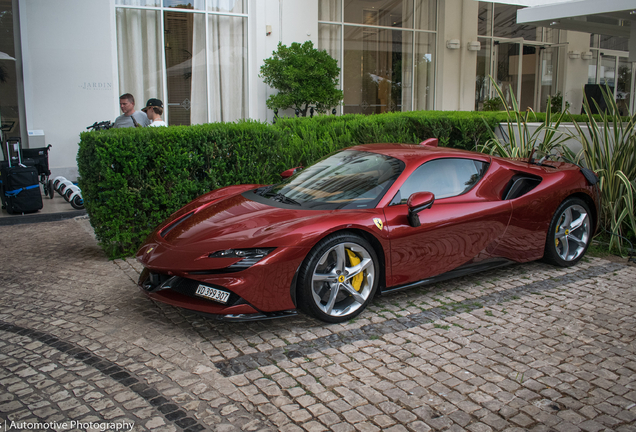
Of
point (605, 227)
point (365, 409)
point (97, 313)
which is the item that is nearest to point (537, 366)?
point (365, 409)

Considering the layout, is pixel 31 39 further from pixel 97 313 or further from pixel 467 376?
pixel 467 376

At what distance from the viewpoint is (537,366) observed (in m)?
3.59

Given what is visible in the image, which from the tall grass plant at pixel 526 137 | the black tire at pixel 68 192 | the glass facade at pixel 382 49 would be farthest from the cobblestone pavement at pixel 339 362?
the glass facade at pixel 382 49

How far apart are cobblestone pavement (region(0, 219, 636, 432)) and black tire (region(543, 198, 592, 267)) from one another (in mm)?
460

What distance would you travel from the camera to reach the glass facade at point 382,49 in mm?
14664

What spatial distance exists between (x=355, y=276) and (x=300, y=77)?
856cm

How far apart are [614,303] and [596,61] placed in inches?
781

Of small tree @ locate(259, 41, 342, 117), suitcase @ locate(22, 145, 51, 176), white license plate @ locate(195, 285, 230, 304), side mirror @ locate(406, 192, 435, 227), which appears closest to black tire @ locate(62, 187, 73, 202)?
suitcase @ locate(22, 145, 51, 176)

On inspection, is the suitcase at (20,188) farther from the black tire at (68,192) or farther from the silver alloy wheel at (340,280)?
the silver alloy wheel at (340,280)

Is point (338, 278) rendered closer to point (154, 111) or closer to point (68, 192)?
point (154, 111)

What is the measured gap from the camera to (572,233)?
575cm

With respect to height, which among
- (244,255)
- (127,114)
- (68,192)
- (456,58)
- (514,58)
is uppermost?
(514,58)

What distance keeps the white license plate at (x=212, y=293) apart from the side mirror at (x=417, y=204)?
1640 millimetres

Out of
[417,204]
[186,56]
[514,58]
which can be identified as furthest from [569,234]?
[514,58]
